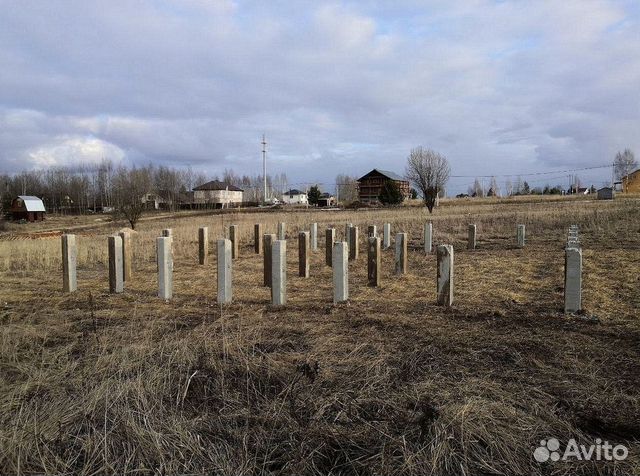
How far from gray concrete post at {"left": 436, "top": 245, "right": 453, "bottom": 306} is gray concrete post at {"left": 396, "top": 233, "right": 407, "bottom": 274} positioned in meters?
3.01

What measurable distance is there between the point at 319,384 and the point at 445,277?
331 cm

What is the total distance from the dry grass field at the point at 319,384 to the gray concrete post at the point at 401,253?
94.9 inches

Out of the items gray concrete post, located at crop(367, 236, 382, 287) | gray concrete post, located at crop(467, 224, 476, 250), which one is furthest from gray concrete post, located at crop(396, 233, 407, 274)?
gray concrete post, located at crop(467, 224, 476, 250)

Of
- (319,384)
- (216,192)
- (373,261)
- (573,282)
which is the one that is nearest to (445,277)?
(573,282)

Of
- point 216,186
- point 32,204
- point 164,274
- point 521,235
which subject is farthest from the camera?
point 216,186

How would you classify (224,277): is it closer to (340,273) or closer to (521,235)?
(340,273)

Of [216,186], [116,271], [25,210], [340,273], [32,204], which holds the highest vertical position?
[216,186]

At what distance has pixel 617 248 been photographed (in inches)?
494

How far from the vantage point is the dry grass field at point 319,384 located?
113 inches

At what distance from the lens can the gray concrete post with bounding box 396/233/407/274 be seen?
9.57 metres

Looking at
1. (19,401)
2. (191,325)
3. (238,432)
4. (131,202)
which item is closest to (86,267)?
(191,325)

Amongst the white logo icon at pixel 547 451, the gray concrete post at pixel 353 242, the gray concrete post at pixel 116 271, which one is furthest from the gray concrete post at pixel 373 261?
the white logo icon at pixel 547 451

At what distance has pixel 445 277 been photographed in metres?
6.46

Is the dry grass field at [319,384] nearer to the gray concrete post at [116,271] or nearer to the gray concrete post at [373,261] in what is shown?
the gray concrete post at [116,271]
